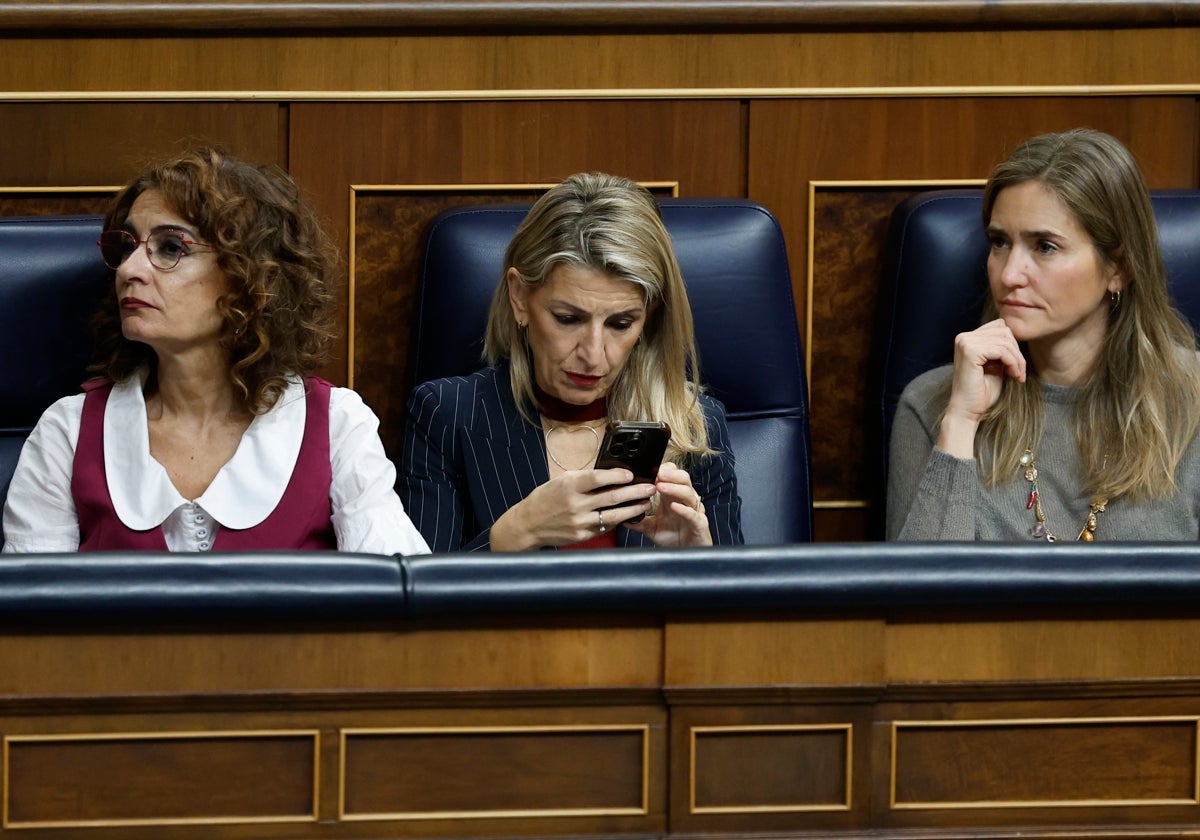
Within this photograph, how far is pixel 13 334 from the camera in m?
1.86

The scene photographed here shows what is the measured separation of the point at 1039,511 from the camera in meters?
1.89

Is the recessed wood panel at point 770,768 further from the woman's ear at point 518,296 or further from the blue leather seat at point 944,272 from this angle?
the blue leather seat at point 944,272

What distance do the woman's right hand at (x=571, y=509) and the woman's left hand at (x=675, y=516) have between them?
0.04 meters

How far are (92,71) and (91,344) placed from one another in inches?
17.6

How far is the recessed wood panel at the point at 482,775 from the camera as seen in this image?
1141 millimetres

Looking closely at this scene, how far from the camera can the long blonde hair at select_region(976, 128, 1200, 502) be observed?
1870 mm

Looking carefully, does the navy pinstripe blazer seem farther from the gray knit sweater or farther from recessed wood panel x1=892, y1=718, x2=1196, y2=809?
recessed wood panel x1=892, y1=718, x2=1196, y2=809

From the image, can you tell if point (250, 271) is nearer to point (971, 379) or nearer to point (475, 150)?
point (475, 150)

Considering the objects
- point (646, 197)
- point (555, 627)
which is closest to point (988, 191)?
point (646, 197)

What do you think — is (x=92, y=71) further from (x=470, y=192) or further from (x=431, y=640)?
(x=431, y=640)

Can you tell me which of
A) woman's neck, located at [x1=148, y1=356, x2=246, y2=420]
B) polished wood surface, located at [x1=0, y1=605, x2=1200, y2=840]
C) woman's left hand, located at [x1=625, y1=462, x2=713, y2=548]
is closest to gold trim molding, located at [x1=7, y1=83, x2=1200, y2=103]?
woman's neck, located at [x1=148, y1=356, x2=246, y2=420]

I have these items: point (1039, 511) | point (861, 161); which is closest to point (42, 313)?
point (861, 161)

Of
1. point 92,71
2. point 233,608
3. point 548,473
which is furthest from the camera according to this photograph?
point 92,71

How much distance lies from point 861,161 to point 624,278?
0.56m
